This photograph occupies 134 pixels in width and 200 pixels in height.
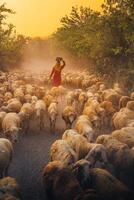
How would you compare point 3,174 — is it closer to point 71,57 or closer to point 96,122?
point 96,122

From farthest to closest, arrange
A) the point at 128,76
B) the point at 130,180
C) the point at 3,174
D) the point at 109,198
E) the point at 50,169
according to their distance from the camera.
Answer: the point at 128,76 → the point at 3,174 → the point at 130,180 → the point at 50,169 → the point at 109,198

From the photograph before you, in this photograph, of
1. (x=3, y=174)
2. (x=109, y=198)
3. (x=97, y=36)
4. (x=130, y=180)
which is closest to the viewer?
(x=109, y=198)

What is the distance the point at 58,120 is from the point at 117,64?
28.8 ft

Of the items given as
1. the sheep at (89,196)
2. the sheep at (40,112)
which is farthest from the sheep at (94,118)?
the sheep at (89,196)

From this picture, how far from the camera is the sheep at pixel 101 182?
8406mm

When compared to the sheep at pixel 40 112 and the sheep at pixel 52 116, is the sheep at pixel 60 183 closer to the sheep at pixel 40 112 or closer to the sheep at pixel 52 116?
the sheep at pixel 52 116

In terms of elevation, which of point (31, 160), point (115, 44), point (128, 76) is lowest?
point (31, 160)

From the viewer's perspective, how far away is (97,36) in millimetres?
25172

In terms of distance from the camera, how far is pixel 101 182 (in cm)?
888

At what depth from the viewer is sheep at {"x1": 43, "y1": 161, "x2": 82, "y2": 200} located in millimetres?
8766

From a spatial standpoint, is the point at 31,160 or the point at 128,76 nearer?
the point at 31,160

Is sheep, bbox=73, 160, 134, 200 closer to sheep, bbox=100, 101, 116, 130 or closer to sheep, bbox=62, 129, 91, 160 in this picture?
sheep, bbox=62, 129, 91, 160

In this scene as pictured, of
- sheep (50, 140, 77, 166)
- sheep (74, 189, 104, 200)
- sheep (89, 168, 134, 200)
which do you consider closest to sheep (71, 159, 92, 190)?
sheep (89, 168, 134, 200)

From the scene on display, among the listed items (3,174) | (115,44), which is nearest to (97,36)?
(115,44)
